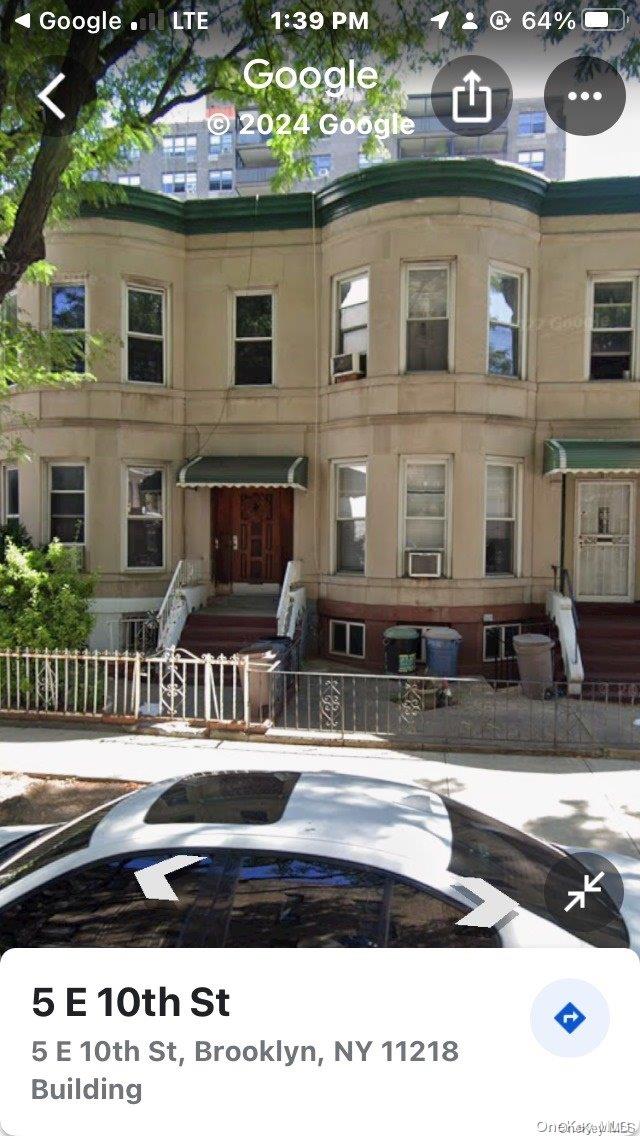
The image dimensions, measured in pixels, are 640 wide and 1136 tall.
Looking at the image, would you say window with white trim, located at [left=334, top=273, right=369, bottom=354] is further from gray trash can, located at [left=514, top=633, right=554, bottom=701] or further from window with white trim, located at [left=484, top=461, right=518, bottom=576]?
gray trash can, located at [left=514, top=633, right=554, bottom=701]

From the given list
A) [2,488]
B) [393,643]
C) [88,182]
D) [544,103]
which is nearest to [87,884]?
[544,103]

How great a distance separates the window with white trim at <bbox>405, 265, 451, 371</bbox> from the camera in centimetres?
1228

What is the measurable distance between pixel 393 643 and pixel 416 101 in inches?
359

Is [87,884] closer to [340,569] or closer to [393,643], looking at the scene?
[393,643]

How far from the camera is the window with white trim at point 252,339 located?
1380 centimetres

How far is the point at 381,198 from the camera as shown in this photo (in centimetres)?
1216

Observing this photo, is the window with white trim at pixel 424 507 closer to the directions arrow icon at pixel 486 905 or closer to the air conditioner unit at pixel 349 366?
the air conditioner unit at pixel 349 366

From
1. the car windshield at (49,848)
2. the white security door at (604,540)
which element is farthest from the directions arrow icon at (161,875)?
the white security door at (604,540)

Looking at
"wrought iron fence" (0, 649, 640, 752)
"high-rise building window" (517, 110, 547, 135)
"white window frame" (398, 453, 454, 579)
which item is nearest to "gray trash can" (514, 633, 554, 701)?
"wrought iron fence" (0, 649, 640, 752)

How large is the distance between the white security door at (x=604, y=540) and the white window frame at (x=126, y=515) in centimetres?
746

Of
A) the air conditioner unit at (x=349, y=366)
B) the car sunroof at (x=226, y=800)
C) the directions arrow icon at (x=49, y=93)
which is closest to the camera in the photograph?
the car sunroof at (x=226, y=800)

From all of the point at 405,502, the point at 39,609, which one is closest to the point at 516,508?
the point at 405,502

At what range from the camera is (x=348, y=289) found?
13070 mm

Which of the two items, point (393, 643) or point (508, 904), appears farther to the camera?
point (393, 643)
